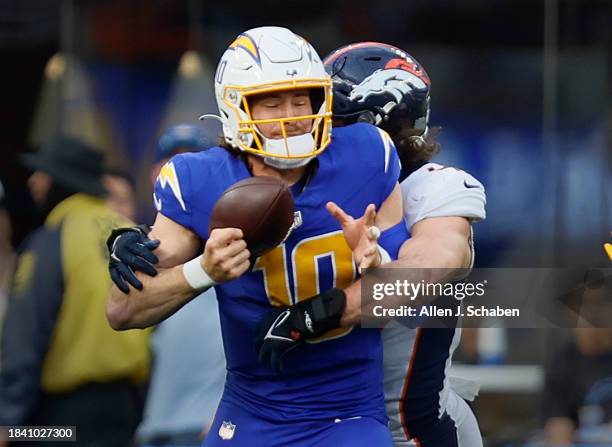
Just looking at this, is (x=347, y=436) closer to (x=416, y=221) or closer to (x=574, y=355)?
(x=416, y=221)

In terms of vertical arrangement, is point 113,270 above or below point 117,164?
above

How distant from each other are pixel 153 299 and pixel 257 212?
0.34 meters

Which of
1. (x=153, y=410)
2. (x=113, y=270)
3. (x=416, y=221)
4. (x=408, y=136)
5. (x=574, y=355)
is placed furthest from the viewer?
(x=574, y=355)

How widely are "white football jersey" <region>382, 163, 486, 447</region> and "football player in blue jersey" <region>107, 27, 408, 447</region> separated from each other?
0.36ft

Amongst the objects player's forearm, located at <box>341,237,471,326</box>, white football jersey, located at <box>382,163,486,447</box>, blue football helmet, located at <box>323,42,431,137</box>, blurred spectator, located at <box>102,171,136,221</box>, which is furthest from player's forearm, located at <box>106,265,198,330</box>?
blurred spectator, located at <box>102,171,136,221</box>

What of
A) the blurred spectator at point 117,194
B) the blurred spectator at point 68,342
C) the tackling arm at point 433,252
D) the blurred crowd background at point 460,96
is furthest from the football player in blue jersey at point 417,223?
the blurred crowd background at point 460,96

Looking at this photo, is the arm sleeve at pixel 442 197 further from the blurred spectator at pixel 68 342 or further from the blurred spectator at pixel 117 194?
the blurred spectator at pixel 117 194

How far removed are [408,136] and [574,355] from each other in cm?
244

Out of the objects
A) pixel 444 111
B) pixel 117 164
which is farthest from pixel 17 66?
pixel 444 111

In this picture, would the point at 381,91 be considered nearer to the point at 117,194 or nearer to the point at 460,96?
the point at 117,194

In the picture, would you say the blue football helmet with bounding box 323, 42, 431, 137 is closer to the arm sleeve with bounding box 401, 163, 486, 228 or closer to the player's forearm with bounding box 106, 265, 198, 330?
the arm sleeve with bounding box 401, 163, 486, 228

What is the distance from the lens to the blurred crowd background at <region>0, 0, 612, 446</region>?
6324 mm

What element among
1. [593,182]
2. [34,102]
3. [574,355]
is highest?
[34,102]

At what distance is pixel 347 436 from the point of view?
3.25m
